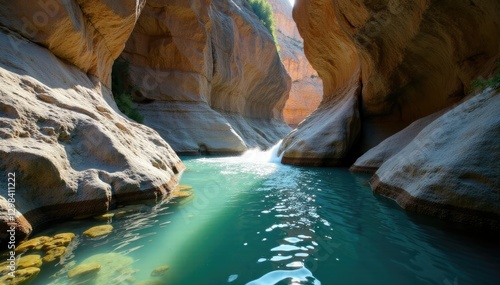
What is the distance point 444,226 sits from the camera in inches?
151

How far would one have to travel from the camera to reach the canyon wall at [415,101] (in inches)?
156

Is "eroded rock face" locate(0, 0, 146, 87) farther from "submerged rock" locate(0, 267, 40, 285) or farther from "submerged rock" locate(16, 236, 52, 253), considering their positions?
"submerged rock" locate(0, 267, 40, 285)

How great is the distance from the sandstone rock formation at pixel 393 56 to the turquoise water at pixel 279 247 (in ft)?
16.3

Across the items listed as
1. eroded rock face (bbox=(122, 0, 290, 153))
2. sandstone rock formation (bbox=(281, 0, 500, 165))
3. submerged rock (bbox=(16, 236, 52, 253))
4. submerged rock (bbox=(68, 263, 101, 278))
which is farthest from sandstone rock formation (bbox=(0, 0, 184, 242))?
eroded rock face (bbox=(122, 0, 290, 153))

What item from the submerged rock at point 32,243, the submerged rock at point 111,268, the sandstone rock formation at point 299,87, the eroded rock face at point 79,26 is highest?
the sandstone rock formation at point 299,87

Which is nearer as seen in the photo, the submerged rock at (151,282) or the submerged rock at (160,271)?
the submerged rock at (151,282)

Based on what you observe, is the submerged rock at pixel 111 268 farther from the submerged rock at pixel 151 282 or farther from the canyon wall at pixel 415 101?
the canyon wall at pixel 415 101

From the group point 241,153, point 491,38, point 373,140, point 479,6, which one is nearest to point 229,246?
point 479,6

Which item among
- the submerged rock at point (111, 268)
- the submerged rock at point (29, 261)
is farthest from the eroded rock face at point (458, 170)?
the submerged rock at point (29, 261)

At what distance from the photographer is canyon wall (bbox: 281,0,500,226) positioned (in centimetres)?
397

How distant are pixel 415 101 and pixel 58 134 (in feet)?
36.4

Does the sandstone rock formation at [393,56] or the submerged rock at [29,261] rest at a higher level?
the sandstone rock formation at [393,56]

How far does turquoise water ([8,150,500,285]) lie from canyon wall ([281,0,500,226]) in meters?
0.62

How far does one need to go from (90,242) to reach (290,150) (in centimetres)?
947
